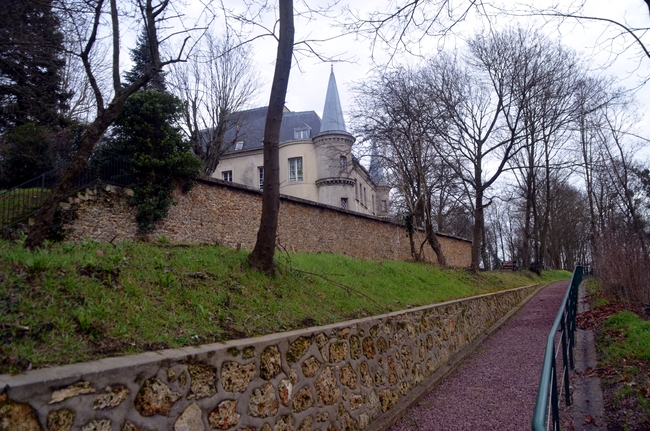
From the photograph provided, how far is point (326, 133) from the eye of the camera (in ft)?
112

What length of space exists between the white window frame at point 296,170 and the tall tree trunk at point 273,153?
27.7 m

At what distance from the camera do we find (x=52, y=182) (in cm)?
1236

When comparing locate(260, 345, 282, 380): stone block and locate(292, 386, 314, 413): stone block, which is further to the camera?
locate(292, 386, 314, 413): stone block

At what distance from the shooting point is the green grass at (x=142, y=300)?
9.95ft

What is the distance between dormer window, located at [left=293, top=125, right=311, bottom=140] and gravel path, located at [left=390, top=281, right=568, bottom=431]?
2816cm

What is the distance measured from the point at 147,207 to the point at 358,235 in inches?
385

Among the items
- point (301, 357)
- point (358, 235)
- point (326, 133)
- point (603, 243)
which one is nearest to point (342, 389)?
point (301, 357)

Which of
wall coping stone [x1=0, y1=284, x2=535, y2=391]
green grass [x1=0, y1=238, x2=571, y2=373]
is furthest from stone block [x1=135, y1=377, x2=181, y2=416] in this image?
green grass [x1=0, y1=238, x2=571, y2=373]

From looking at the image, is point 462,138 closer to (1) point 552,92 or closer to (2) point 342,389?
(1) point 552,92

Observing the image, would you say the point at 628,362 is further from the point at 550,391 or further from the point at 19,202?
the point at 19,202

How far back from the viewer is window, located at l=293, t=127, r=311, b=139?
36812 millimetres

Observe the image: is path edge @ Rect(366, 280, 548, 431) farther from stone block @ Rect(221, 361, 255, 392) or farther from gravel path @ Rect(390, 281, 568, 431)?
stone block @ Rect(221, 361, 255, 392)

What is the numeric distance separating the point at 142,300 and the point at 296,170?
103 ft

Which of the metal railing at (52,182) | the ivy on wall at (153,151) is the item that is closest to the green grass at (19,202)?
the metal railing at (52,182)
